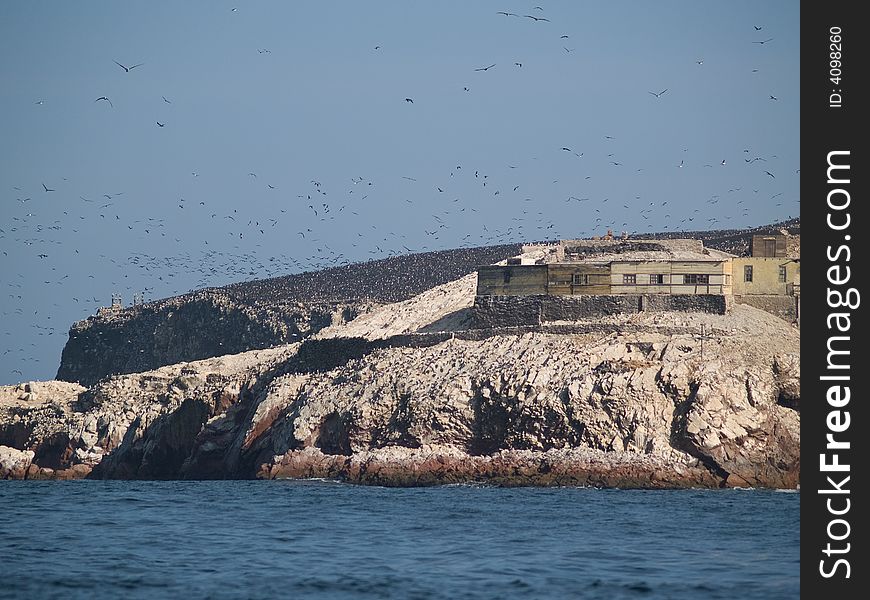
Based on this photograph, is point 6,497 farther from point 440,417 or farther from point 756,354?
point 756,354

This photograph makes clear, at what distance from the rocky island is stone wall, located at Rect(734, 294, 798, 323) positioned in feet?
5.47

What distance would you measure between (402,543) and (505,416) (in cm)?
1640

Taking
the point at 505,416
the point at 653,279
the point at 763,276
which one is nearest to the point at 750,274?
the point at 763,276

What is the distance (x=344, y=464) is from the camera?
61.2m

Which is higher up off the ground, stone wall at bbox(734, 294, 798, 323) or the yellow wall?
the yellow wall

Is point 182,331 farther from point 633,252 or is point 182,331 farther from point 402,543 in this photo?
point 402,543

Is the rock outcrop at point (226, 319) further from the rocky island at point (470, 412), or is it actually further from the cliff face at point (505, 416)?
the cliff face at point (505, 416)

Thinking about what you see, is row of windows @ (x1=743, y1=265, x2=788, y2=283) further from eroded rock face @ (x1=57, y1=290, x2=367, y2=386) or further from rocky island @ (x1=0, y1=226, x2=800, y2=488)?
eroded rock face @ (x1=57, y1=290, x2=367, y2=386)

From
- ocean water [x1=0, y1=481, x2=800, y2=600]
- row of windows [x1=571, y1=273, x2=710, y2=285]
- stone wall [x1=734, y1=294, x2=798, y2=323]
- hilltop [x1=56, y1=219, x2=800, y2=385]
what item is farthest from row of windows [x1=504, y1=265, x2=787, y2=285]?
hilltop [x1=56, y1=219, x2=800, y2=385]

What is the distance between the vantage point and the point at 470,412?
6059 centimetres

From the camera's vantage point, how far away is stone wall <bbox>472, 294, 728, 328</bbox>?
221 feet
